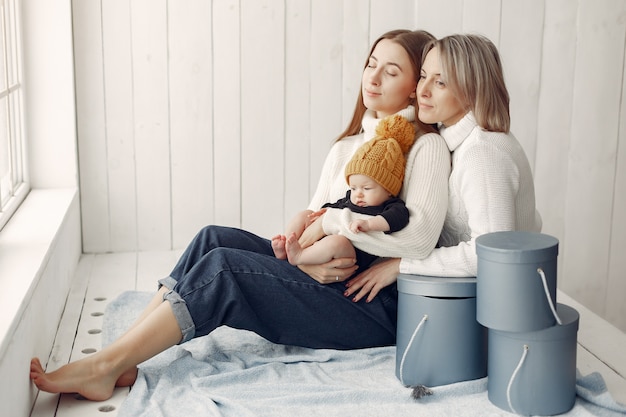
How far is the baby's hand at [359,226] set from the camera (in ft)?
7.18

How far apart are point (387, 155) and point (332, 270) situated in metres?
0.33

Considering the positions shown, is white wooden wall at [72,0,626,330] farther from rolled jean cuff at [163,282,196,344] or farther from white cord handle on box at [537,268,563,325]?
white cord handle on box at [537,268,563,325]

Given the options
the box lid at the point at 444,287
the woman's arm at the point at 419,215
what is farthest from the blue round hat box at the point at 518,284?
the woman's arm at the point at 419,215

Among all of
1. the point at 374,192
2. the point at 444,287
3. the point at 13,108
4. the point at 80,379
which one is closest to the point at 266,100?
the point at 13,108

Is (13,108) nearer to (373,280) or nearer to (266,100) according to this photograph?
(266,100)

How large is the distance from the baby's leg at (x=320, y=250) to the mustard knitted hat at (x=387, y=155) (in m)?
0.17

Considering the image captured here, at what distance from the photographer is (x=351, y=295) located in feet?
7.69

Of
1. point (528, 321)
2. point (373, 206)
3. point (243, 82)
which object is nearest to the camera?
point (528, 321)

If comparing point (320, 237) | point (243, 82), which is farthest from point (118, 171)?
point (320, 237)

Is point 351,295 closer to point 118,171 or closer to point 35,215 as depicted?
point 35,215

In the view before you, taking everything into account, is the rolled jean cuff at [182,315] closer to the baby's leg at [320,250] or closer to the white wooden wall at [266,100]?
the baby's leg at [320,250]

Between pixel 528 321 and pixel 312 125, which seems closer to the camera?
pixel 528 321

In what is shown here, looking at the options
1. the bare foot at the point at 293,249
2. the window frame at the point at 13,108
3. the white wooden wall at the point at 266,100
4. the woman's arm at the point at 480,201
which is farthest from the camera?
the white wooden wall at the point at 266,100

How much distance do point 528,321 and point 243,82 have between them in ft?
5.94
